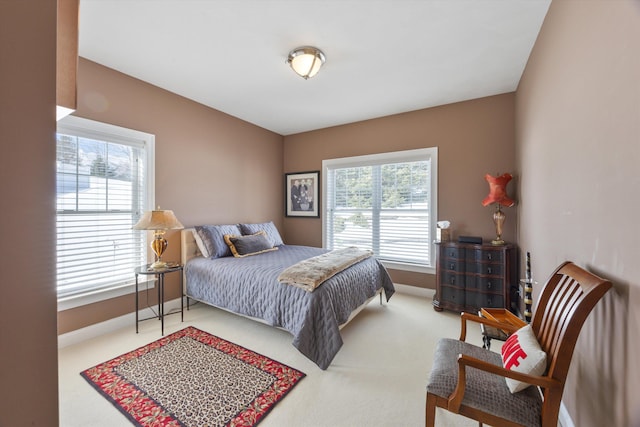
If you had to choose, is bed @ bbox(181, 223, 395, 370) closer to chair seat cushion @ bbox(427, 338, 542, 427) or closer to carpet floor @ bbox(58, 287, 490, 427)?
carpet floor @ bbox(58, 287, 490, 427)

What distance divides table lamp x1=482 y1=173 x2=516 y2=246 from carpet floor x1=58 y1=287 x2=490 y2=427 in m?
1.12

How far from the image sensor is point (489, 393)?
3.99 ft

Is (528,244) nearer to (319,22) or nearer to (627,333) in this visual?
(627,333)

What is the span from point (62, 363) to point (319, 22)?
3.36 metres

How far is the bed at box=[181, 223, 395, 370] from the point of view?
2090 mm

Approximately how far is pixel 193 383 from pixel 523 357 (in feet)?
6.66

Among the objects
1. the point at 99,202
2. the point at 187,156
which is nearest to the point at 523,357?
the point at 99,202

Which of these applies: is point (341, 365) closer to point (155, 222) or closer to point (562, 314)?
point (562, 314)

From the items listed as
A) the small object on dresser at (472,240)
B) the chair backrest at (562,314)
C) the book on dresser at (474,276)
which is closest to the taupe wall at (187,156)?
the book on dresser at (474,276)

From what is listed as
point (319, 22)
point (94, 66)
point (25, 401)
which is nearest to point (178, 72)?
point (94, 66)

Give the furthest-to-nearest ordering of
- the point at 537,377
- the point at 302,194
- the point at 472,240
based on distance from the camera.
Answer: the point at 302,194
the point at 472,240
the point at 537,377

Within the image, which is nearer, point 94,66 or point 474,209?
point 94,66

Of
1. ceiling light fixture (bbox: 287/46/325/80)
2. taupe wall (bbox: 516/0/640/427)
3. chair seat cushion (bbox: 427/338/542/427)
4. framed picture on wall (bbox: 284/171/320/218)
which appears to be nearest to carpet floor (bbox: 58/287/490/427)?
chair seat cushion (bbox: 427/338/542/427)

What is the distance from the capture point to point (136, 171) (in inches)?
117
